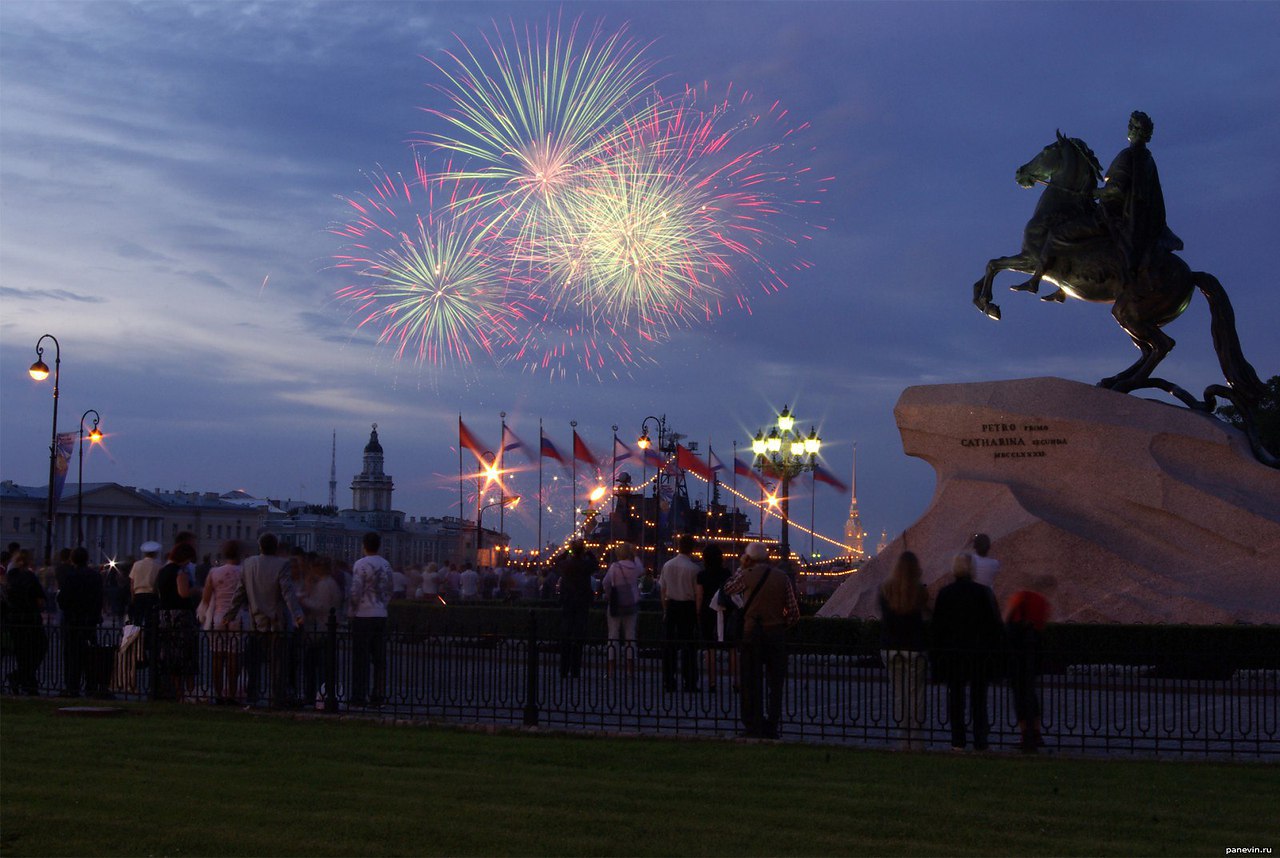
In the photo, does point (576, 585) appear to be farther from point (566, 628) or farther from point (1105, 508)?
point (1105, 508)

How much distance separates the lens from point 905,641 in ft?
37.9

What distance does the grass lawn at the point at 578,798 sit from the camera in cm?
730

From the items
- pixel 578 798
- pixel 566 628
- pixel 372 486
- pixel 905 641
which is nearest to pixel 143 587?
pixel 566 628

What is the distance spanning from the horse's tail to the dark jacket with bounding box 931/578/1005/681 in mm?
11114

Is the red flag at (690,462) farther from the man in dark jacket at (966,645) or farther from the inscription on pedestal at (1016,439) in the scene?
the man in dark jacket at (966,645)

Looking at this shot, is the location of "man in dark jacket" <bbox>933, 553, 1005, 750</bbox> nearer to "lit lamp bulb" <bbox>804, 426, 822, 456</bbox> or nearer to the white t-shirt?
the white t-shirt

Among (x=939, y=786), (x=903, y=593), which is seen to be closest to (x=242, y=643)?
(x=903, y=593)

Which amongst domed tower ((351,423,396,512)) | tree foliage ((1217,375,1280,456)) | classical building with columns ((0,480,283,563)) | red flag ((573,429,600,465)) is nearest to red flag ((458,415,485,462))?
red flag ((573,429,600,465))

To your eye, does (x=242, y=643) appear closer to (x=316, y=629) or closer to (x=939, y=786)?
(x=316, y=629)

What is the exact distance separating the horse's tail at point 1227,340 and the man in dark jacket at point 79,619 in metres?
15.2

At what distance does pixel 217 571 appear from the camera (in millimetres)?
14805

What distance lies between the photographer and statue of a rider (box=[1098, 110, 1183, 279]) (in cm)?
2033

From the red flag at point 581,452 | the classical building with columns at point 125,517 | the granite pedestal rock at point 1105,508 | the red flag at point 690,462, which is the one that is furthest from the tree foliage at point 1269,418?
the classical building with columns at point 125,517

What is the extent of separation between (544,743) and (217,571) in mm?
5063
